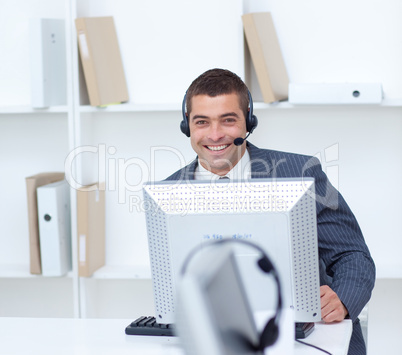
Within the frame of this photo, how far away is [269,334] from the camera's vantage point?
39.4 inches

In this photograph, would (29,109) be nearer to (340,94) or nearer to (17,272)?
(17,272)

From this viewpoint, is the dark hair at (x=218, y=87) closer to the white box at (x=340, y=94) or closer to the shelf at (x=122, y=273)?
the white box at (x=340, y=94)

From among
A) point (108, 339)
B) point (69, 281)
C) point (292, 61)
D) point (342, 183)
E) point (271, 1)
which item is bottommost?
point (69, 281)

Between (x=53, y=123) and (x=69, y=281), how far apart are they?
702 millimetres

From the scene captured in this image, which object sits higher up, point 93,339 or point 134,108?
point 134,108

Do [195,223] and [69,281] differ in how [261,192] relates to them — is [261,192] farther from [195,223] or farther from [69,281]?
[69,281]

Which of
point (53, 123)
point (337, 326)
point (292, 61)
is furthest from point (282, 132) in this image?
point (337, 326)

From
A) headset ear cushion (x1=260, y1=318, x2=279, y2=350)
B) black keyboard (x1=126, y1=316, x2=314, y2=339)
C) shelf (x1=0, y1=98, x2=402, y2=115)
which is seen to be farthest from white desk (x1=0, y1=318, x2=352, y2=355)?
shelf (x1=0, y1=98, x2=402, y2=115)

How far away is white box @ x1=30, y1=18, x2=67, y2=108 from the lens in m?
2.46

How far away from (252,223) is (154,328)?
40 cm

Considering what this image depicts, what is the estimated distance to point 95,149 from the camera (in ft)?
8.91

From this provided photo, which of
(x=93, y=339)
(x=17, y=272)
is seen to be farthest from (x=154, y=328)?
(x=17, y=272)

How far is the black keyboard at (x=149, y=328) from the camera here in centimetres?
152

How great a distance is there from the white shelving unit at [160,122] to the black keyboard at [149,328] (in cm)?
100
